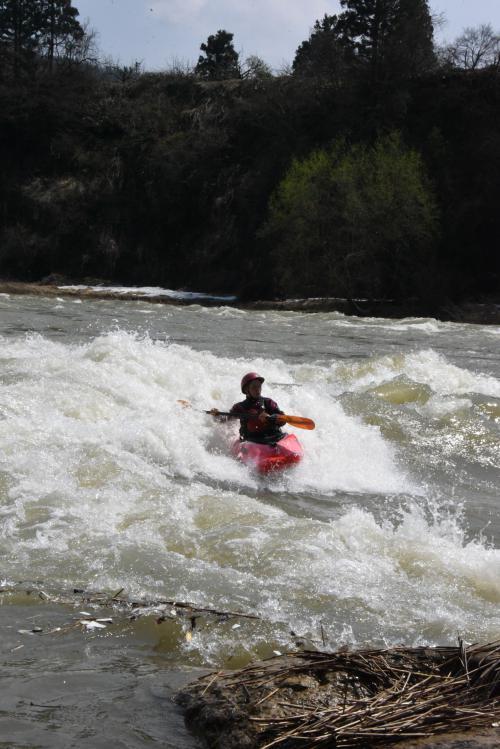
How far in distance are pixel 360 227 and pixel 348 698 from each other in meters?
26.6

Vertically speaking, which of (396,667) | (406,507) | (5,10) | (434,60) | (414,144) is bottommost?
(406,507)

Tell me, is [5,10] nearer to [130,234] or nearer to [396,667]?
[130,234]

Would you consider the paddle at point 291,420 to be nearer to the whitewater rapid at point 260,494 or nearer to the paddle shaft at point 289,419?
the paddle shaft at point 289,419

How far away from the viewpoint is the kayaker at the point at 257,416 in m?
7.82

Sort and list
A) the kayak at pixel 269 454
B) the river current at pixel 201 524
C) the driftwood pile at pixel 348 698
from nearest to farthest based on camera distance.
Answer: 1. the driftwood pile at pixel 348 698
2. the river current at pixel 201 524
3. the kayak at pixel 269 454

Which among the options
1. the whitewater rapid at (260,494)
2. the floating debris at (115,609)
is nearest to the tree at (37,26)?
the whitewater rapid at (260,494)

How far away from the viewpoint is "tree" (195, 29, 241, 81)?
160 feet

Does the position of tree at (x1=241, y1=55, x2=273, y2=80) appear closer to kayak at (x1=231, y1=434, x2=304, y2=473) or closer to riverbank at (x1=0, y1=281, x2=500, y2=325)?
riverbank at (x1=0, y1=281, x2=500, y2=325)

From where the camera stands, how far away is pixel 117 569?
14.5ft

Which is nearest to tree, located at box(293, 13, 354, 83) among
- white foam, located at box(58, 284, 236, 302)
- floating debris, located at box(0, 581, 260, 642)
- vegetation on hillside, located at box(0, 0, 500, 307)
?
vegetation on hillside, located at box(0, 0, 500, 307)

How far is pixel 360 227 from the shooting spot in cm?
2836

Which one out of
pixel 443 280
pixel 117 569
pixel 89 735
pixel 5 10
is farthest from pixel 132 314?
pixel 5 10

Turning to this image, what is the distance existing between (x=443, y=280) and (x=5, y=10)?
3258 centimetres

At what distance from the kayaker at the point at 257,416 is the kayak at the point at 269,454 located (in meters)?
0.16
